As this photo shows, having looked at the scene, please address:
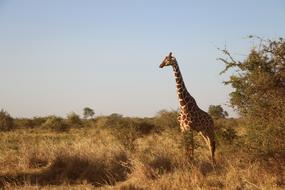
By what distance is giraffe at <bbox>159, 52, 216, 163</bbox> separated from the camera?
439 inches

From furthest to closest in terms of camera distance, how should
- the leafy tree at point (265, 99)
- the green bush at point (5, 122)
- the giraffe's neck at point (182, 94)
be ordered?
the green bush at point (5, 122)
the giraffe's neck at point (182, 94)
the leafy tree at point (265, 99)

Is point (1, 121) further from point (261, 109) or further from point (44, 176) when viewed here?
point (261, 109)

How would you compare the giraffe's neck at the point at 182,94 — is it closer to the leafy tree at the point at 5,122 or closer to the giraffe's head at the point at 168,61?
the giraffe's head at the point at 168,61

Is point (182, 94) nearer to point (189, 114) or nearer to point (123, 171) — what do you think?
point (189, 114)

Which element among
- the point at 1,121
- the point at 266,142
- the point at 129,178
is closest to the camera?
the point at 266,142

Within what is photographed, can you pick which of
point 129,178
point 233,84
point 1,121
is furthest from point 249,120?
point 1,121

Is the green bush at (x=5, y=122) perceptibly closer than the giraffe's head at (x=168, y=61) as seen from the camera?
No

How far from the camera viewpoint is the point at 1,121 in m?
33.0

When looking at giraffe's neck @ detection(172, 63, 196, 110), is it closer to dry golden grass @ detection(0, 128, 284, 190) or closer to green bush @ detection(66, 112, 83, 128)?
dry golden grass @ detection(0, 128, 284, 190)

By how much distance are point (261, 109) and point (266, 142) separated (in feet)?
2.21

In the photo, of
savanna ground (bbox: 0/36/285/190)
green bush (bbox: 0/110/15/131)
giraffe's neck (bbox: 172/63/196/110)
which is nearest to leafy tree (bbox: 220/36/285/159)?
savanna ground (bbox: 0/36/285/190)

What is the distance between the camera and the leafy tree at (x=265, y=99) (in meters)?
7.82

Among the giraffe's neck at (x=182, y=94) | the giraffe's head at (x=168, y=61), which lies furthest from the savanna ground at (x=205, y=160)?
the giraffe's head at (x=168, y=61)

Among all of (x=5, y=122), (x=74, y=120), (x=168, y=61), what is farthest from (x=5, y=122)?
(x=168, y=61)
